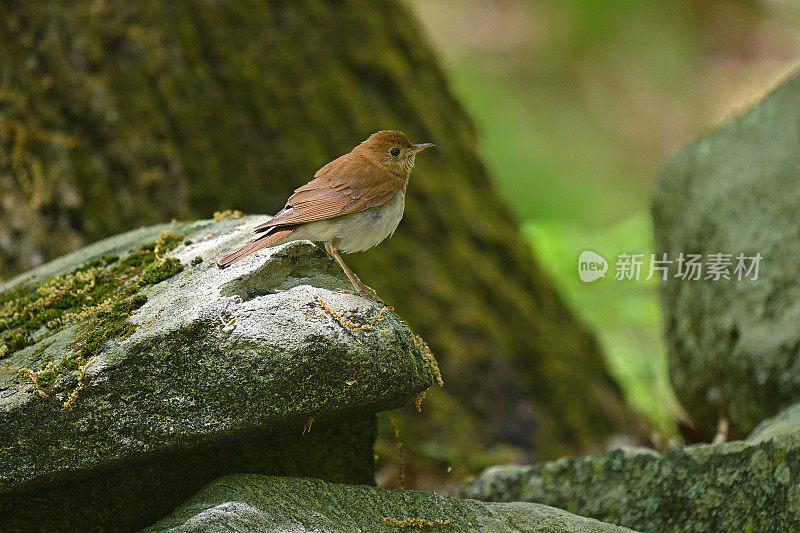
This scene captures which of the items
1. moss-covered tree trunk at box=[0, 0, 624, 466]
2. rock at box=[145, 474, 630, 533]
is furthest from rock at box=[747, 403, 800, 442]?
moss-covered tree trunk at box=[0, 0, 624, 466]

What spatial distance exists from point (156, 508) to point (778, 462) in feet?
7.35

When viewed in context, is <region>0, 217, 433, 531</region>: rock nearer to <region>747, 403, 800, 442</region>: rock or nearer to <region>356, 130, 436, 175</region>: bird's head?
<region>356, 130, 436, 175</region>: bird's head

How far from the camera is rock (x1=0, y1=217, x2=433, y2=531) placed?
225 centimetres

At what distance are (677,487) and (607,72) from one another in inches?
541

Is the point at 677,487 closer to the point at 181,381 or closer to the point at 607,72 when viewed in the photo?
the point at 181,381

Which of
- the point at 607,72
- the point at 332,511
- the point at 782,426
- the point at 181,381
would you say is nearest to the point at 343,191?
the point at 181,381

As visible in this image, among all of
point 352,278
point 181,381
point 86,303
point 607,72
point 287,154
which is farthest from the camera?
point 607,72

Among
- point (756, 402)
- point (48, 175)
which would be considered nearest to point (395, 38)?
point (48, 175)

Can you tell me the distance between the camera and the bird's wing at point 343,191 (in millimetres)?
2811

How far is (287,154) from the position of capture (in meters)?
5.67

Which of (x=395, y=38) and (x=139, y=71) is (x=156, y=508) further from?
(x=395, y=38)

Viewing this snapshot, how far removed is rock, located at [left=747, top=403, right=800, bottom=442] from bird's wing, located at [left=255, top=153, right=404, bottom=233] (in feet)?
5.75

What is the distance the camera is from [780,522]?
8.58ft

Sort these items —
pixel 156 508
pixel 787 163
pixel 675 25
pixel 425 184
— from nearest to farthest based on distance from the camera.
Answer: pixel 156 508 → pixel 787 163 → pixel 425 184 → pixel 675 25
